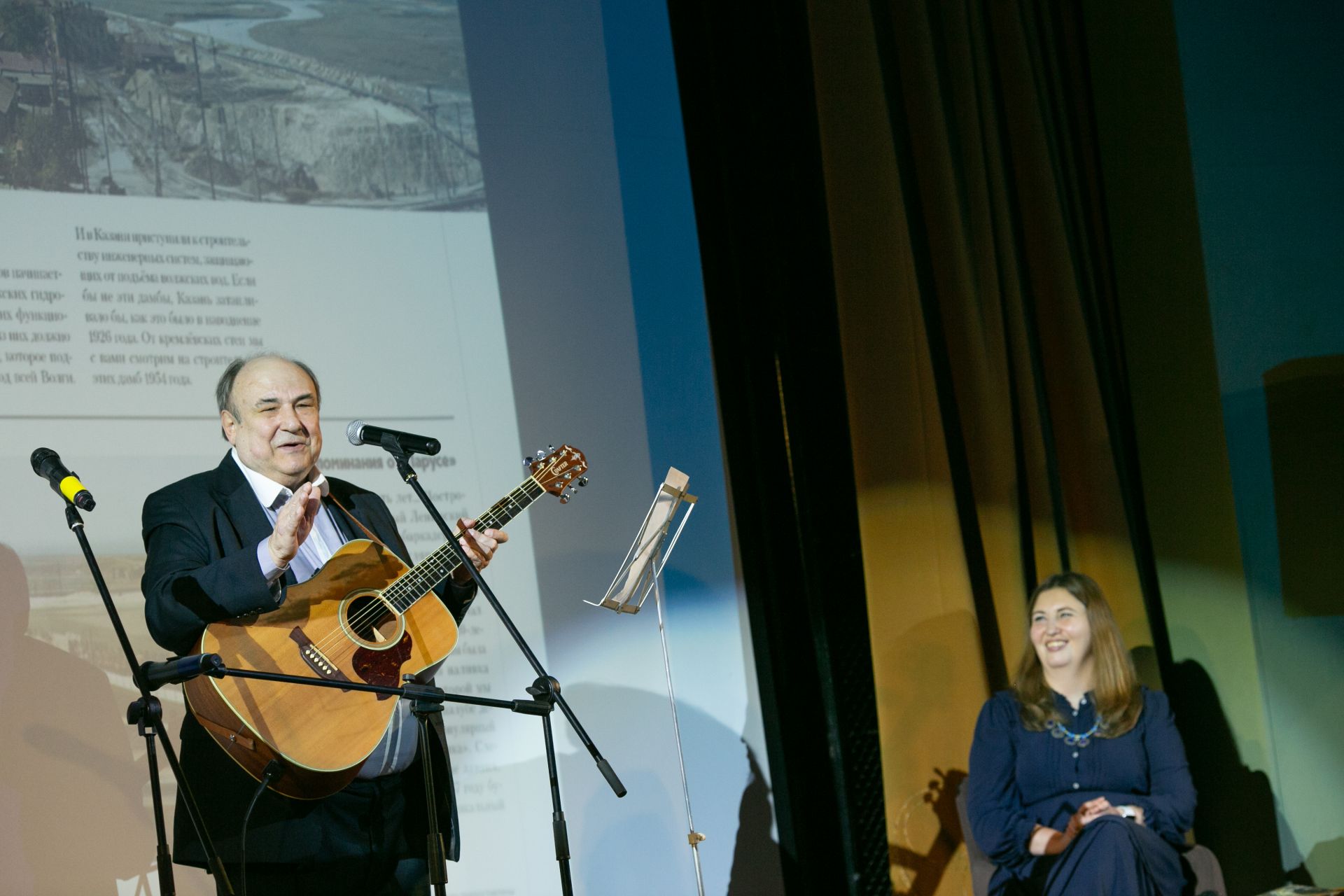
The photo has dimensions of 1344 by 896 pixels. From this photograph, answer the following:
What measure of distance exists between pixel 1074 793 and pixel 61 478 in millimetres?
2641

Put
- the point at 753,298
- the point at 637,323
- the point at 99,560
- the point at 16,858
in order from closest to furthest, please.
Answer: the point at 16,858
the point at 99,560
the point at 637,323
the point at 753,298

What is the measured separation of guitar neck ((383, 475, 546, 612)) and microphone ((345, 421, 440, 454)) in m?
0.21

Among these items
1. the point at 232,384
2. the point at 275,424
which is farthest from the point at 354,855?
the point at 232,384

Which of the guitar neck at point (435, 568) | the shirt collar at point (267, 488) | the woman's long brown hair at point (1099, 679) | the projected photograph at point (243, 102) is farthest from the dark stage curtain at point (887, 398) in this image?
the shirt collar at point (267, 488)

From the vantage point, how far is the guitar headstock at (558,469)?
2854 mm

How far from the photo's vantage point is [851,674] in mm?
4090

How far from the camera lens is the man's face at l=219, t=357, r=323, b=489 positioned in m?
2.66

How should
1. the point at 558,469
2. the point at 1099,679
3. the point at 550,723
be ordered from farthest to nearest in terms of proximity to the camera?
the point at 1099,679 → the point at 558,469 → the point at 550,723

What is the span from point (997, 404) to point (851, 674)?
39.9 inches

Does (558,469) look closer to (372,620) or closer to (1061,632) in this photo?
(372,620)

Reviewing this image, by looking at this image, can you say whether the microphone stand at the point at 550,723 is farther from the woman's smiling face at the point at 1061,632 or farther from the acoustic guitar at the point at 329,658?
the woman's smiling face at the point at 1061,632

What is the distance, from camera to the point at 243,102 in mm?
3342

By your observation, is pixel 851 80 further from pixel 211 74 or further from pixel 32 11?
pixel 32 11

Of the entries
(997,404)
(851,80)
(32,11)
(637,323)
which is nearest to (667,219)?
(637,323)
